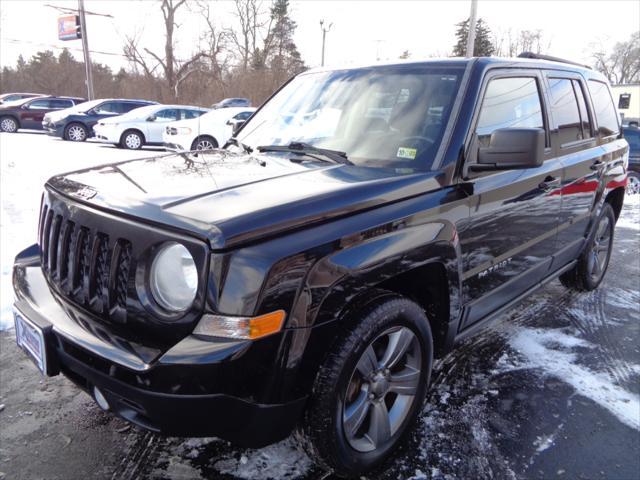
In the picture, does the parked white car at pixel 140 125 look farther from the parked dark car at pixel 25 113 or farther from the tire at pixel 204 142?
the parked dark car at pixel 25 113

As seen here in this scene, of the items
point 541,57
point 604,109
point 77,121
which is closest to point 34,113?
point 77,121

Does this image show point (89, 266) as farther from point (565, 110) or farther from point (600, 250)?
point (600, 250)

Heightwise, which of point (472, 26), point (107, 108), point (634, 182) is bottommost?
point (634, 182)

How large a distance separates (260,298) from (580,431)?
2086 mm

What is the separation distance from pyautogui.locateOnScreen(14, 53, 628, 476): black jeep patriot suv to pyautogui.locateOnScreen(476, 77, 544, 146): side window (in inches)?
0.6

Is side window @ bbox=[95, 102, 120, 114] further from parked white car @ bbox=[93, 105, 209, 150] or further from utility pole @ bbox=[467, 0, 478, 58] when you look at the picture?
utility pole @ bbox=[467, 0, 478, 58]

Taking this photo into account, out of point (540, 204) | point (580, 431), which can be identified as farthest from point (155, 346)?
point (540, 204)

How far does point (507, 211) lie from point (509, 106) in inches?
25.6

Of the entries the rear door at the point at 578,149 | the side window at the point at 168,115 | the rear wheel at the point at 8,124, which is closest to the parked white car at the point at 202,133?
the side window at the point at 168,115

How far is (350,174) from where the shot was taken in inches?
95.7

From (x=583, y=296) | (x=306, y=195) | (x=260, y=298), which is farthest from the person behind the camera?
(x=583, y=296)

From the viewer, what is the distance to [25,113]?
2120cm

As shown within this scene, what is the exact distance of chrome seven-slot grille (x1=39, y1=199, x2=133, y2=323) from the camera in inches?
75.5

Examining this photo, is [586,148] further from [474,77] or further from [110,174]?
[110,174]
